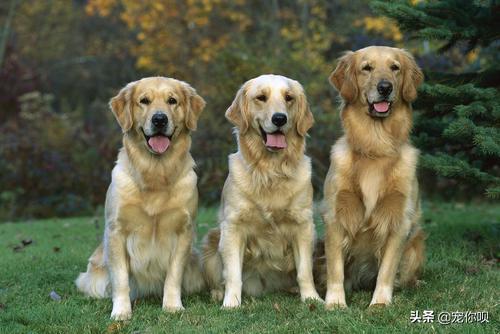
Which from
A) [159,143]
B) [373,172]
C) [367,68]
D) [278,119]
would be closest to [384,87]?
Answer: [367,68]

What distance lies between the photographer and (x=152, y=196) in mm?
4148

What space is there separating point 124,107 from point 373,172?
5.71 feet

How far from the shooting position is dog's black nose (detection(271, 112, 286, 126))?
13.6 feet

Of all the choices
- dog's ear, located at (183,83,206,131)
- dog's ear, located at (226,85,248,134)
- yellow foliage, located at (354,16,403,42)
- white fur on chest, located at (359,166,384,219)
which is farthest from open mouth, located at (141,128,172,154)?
yellow foliage, located at (354,16,403,42)

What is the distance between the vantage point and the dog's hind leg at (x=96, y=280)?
4508 mm

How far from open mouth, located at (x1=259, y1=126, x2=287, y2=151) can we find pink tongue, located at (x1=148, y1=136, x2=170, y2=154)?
26.8 inches

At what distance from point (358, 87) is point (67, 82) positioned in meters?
19.3

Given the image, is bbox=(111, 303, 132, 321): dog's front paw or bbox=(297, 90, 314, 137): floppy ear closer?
bbox=(111, 303, 132, 321): dog's front paw

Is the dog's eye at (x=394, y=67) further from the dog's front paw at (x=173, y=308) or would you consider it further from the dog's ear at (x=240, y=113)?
the dog's front paw at (x=173, y=308)

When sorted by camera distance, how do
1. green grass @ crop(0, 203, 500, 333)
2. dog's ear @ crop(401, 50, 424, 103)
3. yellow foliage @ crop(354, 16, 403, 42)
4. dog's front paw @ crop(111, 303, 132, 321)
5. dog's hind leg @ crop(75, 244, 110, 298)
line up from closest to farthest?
green grass @ crop(0, 203, 500, 333) → dog's front paw @ crop(111, 303, 132, 321) → dog's ear @ crop(401, 50, 424, 103) → dog's hind leg @ crop(75, 244, 110, 298) → yellow foliage @ crop(354, 16, 403, 42)

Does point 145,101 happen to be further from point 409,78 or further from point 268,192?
point 409,78

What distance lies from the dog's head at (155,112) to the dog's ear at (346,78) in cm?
104

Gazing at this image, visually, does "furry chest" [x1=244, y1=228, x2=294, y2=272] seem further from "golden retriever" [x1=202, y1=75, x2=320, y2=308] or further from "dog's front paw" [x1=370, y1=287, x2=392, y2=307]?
"dog's front paw" [x1=370, y1=287, x2=392, y2=307]

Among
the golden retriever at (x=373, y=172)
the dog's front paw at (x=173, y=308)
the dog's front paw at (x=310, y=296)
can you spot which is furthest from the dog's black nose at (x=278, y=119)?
the dog's front paw at (x=173, y=308)
